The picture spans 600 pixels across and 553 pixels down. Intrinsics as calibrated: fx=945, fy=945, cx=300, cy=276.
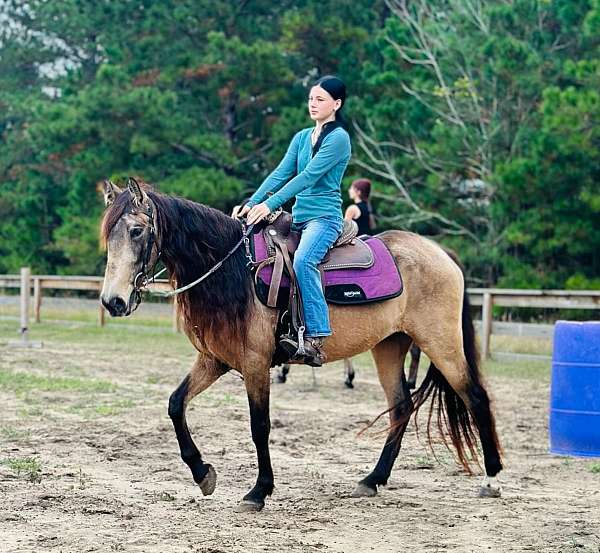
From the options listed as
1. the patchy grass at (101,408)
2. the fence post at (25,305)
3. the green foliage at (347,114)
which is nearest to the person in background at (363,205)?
the patchy grass at (101,408)

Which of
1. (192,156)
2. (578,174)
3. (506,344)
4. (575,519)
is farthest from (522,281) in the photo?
(575,519)

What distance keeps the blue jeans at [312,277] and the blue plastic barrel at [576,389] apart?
238 centimetres

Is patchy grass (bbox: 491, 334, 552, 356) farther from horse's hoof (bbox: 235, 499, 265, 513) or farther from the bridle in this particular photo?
the bridle

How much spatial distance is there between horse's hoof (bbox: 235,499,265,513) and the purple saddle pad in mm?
1169

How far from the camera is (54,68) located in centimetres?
3672

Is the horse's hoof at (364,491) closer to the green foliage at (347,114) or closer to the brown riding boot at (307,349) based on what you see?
the brown riding boot at (307,349)

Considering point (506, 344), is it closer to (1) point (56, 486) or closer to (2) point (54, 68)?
(1) point (56, 486)

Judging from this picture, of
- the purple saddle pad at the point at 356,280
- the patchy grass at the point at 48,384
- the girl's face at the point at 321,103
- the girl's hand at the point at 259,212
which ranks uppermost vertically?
the girl's face at the point at 321,103

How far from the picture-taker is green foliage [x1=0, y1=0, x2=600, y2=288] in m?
19.5

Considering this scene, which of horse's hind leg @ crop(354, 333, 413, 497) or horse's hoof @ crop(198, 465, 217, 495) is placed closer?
horse's hoof @ crop(198, 465, 217, 495)

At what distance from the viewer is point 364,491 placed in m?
5.93

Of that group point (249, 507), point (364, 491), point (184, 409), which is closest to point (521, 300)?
point (364, 491)

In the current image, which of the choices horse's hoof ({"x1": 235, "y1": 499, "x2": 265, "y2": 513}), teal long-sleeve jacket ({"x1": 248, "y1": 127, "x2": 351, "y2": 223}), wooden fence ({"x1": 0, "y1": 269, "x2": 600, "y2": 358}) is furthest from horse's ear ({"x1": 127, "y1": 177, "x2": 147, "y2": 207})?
wooden fence ({"x1": 0, "y1": 269, "x2": 600, "y2": 358})

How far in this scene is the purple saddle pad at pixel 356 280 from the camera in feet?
18.7
